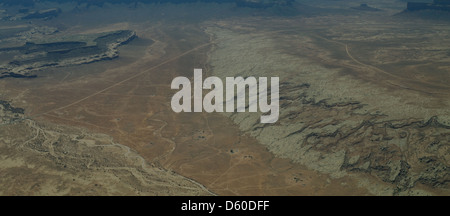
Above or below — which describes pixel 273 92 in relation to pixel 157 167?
above

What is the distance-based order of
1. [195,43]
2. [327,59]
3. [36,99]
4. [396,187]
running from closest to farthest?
[396,187]
[36,99]
[327,59]
[195,43]

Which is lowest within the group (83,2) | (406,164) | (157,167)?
(157,167)

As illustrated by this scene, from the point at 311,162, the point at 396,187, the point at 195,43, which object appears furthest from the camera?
the point at 195,43

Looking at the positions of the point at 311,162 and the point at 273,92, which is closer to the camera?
the point at 311,162

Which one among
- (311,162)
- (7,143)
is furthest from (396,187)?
(7,143)

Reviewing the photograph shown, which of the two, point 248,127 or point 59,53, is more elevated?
point 59,53

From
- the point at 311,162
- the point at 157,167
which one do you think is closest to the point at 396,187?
the point at 311,162

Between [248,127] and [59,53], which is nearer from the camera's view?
[248,127]

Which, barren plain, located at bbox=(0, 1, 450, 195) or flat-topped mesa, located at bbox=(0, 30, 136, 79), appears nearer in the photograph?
barren plain, located at bbox=(0, 1, 450, 195)

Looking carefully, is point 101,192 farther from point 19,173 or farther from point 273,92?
point 273,92

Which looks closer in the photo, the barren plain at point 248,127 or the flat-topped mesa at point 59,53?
the barren plain at point 248,127
